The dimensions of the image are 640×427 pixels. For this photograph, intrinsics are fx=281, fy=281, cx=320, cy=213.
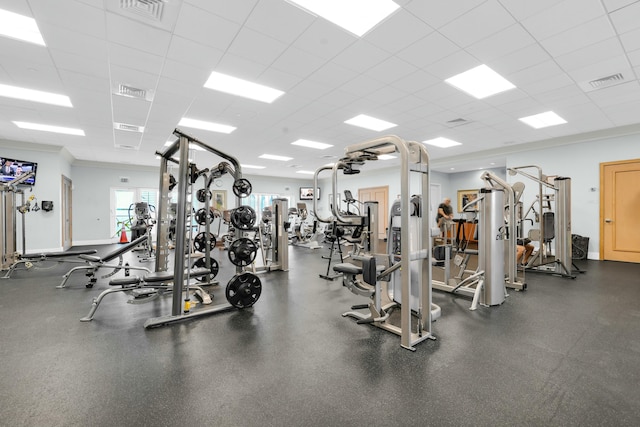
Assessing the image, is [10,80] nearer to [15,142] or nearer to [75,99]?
[75,99]

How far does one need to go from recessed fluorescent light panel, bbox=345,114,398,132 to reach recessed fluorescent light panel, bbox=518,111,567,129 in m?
2.79

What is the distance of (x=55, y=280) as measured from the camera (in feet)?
15.8

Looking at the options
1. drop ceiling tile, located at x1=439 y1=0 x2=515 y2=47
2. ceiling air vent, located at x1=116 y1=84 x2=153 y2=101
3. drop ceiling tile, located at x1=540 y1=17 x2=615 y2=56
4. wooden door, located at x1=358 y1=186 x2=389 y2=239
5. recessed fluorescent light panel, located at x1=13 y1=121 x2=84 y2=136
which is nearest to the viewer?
drop ceiling tile, located at x1=439 y1=0 x2=515 y2=47

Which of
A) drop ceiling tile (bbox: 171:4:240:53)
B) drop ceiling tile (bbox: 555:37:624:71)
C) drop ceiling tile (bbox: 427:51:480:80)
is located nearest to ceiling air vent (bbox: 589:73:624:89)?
drop ceiling tile (bbox: 555:37:624:71)

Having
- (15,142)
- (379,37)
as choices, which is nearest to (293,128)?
(379,37)

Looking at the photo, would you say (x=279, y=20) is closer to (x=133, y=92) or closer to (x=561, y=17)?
(x=561, y=17)

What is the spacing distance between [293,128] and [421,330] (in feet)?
17.1

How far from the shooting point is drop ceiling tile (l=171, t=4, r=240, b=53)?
2.73m

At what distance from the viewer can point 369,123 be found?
6.20m

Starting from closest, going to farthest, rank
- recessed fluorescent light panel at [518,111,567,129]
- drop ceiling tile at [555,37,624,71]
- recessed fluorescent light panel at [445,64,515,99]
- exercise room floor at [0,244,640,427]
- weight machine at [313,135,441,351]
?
1. exercise room floor at [0,244,640,427]
2. weight machine at [313,135,441,351]
3. drop ceiling tile at [555,37,624,71]
4. recessed fluorescent light panel at [445,64,515,99]
5. recessed fluorescent light panel at [518,111,567,129]

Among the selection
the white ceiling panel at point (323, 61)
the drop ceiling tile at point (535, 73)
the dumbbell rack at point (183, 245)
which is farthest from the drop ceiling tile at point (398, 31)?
the dumbbell rack at point (183, 245)

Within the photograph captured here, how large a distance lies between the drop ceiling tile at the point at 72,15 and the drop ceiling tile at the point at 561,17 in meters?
4.28

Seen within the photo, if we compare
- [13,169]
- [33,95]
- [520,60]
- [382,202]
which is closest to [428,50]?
[520,60]

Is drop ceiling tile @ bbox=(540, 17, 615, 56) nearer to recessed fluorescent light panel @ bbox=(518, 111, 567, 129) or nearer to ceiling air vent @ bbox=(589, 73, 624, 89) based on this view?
ceiling air vent @ bbox=(589, 73, 624, 89)
